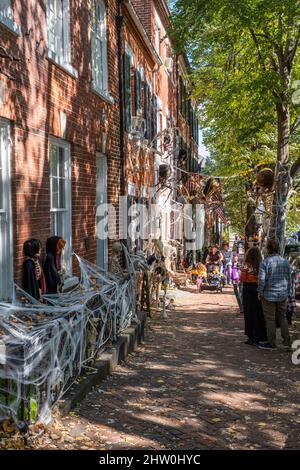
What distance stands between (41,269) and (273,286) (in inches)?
147

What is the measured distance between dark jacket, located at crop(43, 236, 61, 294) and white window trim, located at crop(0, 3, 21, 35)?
2575 millimetres

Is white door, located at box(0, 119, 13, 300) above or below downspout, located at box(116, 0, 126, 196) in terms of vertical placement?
below

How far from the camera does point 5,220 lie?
6.18m

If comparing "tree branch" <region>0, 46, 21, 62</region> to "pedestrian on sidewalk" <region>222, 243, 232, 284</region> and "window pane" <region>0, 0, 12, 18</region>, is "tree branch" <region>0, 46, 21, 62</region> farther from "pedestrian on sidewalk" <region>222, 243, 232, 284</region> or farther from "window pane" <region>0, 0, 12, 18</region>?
"pedestrian on sidewalk" <region>222, 243, 232, 284</region>

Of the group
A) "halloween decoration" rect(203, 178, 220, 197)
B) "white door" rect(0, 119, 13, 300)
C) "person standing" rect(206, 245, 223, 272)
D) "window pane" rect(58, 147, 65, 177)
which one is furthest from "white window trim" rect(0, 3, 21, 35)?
"person standing" rect(206, 245, 223, 272)

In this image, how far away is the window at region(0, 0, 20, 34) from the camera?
19.3 feet

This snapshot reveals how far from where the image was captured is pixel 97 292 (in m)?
6.83

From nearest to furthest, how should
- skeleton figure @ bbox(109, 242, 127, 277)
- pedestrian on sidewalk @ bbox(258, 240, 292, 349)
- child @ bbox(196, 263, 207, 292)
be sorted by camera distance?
pedestrian on sidewalk @ bbox(258, 240, 292, 349) → skeleton figure @ bbox(109, 242, 127, 277) → child @ bbox(196, 263, 207, 292)

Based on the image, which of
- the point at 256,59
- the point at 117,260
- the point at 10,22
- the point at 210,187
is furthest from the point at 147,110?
the point at 10,22

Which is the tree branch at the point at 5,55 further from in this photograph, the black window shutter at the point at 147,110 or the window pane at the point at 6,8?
the black window shutter at the point at 147,110

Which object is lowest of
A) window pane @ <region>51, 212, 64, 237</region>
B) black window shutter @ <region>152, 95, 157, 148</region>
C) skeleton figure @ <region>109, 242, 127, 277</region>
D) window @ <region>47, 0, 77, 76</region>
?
skeleton figure @ <region>109, 242, 127, 277</region>

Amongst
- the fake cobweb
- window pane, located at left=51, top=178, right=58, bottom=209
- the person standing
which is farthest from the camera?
the person standing
